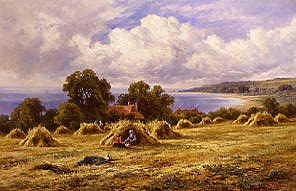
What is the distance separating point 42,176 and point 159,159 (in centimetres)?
505

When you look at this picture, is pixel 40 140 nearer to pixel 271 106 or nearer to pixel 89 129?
pixel 89 129

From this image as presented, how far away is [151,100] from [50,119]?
17.7 m

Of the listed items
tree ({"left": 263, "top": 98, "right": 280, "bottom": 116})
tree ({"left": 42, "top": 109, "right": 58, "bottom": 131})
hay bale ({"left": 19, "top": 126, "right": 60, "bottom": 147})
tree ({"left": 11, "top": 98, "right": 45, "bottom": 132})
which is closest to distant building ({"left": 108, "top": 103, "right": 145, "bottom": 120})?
tree ({"left": 42, "top": 109, "right": 58, "bottom": 131})

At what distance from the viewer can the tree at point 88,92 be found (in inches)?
1917

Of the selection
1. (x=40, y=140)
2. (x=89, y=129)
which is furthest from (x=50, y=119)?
(x=40, y=140)

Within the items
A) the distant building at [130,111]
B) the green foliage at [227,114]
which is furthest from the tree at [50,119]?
the green foliage at [227,114]

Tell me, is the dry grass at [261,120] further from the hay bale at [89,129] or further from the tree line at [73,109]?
the tree line at [73,109]

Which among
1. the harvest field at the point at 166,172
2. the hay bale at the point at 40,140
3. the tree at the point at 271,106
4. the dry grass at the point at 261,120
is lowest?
the harvest field at the point at 166,172

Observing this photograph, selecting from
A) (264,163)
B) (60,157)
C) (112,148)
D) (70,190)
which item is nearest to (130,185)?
(70,190)

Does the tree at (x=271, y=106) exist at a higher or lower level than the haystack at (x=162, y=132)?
higher

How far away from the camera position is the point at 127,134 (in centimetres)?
2505

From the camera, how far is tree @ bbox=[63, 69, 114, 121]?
1917 inches

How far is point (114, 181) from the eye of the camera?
41.2 ft

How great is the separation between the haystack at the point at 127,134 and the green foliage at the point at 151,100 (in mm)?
36180
